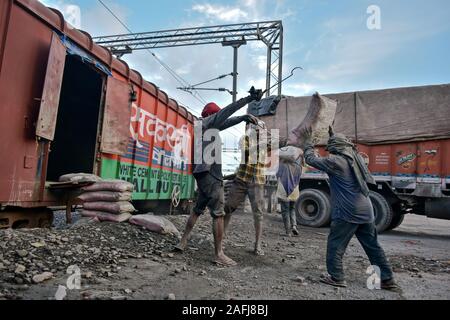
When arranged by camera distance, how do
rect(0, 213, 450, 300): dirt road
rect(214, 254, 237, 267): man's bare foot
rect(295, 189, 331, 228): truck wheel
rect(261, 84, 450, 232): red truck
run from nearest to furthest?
rect(0, 213, 450, 300): dirt road → rect(214, 254, 237, 267): man's bare foot → rect(261, 84, 450, 232): red truck → rect(295, 189, 331, 228): truck wheel

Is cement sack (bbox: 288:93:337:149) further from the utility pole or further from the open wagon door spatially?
the utility pole

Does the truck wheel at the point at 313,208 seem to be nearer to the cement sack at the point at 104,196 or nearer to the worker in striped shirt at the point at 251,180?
the worker in striped shirt at the point at 251,180

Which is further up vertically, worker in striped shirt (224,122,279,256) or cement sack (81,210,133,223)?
worker in striped shirt (224,122,279,256)

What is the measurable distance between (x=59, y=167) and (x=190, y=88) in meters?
13.9

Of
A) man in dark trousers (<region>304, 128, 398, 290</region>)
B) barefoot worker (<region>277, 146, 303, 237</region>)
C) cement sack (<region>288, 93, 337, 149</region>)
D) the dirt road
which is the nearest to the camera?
the dirt road

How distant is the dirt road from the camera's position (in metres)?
2.53

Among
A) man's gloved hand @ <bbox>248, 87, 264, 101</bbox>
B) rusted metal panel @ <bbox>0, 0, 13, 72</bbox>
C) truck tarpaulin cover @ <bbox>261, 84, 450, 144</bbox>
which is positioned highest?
truck tarpaulin cover @ <bbox>261, 84, 450, 144</bbox>

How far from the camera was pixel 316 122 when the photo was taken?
13.7 ft

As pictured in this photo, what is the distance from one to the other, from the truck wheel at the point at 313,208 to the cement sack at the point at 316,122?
3783 mm

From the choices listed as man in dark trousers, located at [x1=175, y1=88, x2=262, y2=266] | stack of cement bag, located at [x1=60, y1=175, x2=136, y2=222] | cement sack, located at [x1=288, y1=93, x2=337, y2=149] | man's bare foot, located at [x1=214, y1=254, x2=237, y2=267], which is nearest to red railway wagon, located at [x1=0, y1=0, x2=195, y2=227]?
stack of cement bag, located at [x1=60, y1=175, x2=136, y2=222]

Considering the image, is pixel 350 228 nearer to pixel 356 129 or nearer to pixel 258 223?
pixel 258 223

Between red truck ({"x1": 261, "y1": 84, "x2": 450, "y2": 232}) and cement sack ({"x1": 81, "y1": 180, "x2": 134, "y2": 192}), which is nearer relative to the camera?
cement sack ({"x1": 81, "y1": 180, "x2": 134, "y2": 192})

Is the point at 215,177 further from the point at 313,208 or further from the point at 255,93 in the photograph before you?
the point at 313,208

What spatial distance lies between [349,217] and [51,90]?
3540 millimetres
